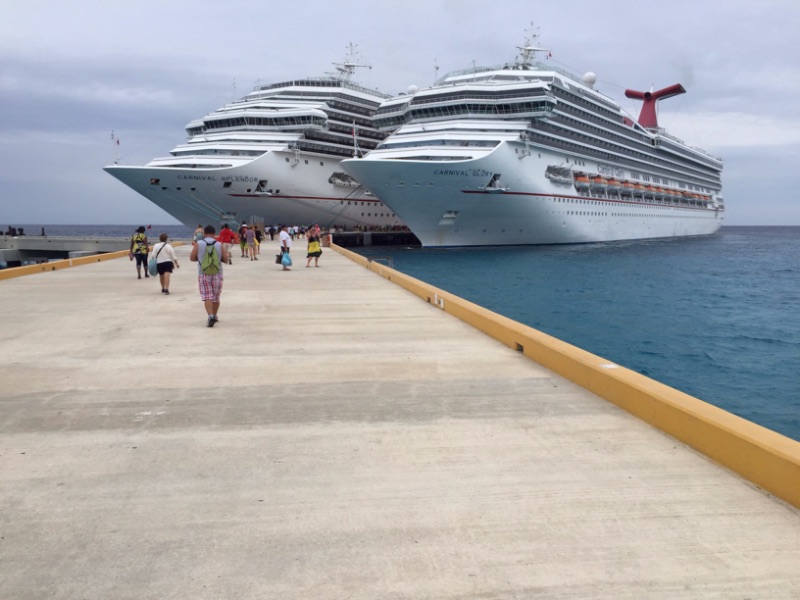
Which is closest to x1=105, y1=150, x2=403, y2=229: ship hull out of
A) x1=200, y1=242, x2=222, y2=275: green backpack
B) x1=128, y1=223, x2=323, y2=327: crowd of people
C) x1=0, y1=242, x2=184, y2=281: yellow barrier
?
x1=0, y1=242, x2=184, y2=281: yellow barrier

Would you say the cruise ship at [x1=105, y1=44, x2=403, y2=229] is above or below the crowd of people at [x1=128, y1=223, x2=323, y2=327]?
above

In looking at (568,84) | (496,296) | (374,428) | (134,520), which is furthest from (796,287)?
(134,520)

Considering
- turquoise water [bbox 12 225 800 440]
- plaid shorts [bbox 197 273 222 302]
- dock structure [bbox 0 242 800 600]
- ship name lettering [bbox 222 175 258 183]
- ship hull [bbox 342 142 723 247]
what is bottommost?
turquoise water [bbox 12 225 800 440]

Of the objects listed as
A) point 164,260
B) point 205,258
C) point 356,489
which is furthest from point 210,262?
point 356,489

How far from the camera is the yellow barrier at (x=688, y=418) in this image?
3.23 meters

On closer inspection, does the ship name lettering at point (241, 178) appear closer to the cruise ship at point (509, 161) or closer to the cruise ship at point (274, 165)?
the cruise ship at point (274, 165)

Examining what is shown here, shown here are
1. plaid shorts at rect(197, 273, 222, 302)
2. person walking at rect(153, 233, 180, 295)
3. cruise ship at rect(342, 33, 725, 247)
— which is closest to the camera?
plaid shorts at rect(197, 273, 222, 302)

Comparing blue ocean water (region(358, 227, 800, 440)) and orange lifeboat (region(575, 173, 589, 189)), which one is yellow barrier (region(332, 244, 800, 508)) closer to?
blue ocean water (region(358, 227, 800, 440))

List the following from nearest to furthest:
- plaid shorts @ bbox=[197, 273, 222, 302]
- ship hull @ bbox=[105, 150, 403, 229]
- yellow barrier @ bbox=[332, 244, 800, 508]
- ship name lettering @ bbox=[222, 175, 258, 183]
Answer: yellow barrier @ bbox=[332, 244, 800, 508]
plaid shorts @ bbox=[197, 273, 222, 302]
ship hull @ bbox=[105, 150, 403, 229]
ship name lettering @ bbox=[222, 175, 258, 183]

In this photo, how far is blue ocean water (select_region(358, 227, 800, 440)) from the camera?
11750 mm

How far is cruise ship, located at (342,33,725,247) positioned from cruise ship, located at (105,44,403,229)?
6.19 metres

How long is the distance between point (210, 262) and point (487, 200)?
108 feet

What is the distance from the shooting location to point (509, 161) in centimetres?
3884

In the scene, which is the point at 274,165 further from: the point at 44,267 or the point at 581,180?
the point at 44,267
